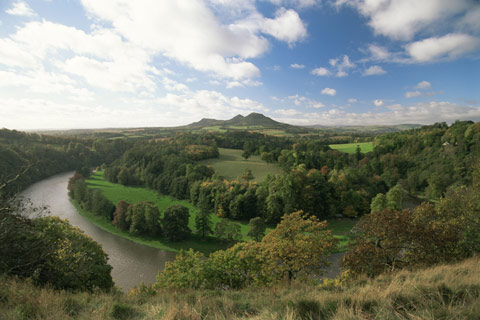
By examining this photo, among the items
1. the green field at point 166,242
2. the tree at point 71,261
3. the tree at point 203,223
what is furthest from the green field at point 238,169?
the tree at point 71,261

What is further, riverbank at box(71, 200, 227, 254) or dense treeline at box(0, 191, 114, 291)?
riverbank at box(71, 200, 227, 254)

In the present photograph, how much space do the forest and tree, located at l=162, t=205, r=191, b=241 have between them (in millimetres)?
147

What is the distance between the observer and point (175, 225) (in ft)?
98.1

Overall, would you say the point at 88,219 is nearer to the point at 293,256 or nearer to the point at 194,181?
the point at 194,181

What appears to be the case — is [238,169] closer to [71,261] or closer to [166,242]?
[166,242]

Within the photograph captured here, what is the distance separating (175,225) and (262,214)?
15455 millimetres

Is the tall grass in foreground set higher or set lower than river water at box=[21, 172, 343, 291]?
higher

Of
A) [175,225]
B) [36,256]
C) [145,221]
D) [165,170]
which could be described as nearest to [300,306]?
[36,256]

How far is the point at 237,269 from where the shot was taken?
1254cm

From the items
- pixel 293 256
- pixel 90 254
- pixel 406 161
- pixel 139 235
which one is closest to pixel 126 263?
pixel 139 235

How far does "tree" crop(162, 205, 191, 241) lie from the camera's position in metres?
29.9

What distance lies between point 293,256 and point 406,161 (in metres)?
70.3

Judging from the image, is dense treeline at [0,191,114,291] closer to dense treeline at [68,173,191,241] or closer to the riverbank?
the riverbank

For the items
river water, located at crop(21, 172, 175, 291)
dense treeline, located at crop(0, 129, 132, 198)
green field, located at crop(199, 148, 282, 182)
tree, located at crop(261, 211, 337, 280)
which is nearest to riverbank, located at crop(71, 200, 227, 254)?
river water, located at crop(21, 172, 175, 291)
